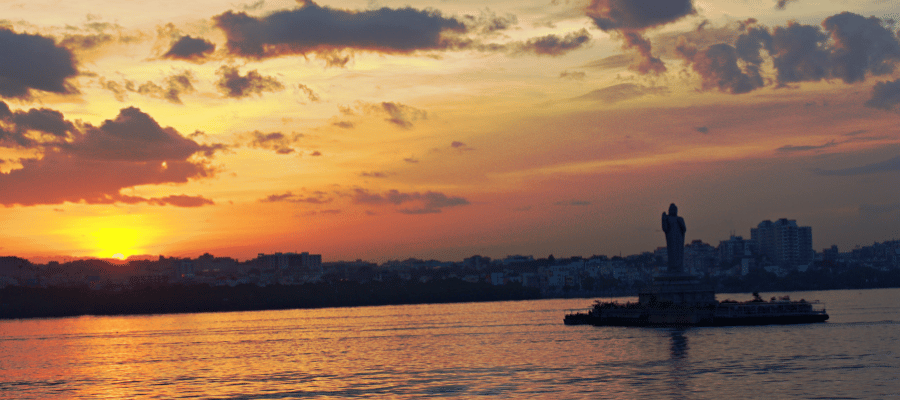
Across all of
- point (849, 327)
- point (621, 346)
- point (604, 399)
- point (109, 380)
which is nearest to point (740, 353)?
point (621, 346)

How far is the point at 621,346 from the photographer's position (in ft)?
261

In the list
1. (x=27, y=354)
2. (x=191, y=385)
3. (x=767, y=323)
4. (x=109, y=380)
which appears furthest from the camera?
(x=767, y=323)

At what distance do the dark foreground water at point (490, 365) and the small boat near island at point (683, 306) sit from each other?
3.86 m

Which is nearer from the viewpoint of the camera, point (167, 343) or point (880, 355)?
point (880, 355)

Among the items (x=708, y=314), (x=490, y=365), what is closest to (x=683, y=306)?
(x=708, y=314)

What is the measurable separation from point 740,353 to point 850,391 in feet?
67.5

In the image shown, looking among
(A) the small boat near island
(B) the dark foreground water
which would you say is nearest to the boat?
(A) the small boat near island

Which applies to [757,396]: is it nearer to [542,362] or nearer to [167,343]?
[542,362]

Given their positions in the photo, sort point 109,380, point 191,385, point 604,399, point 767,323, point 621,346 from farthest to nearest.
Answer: point 767,323, point 621,346, point 109,380, point 191,385, point 604,399

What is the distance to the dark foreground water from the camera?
53.8 metres

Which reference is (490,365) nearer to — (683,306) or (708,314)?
(683,306)

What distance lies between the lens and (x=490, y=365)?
6738cm

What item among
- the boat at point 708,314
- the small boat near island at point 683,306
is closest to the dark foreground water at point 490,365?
the boat at point 708,314

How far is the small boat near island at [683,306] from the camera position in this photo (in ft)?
334
